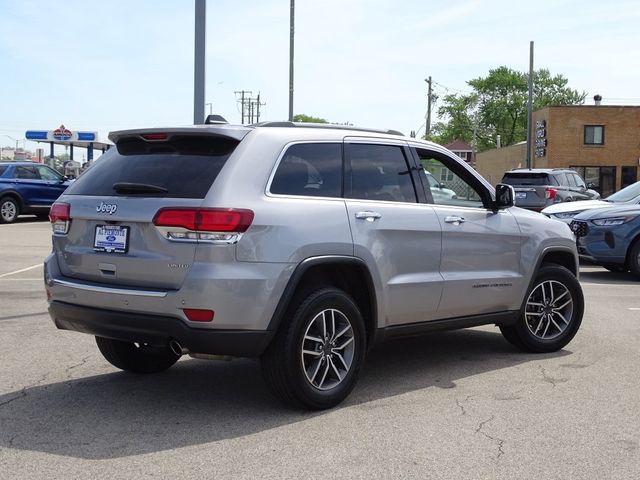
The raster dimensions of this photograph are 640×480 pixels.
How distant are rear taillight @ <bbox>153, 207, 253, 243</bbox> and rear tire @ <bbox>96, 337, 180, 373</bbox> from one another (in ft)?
5.22

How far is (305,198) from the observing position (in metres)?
5.12

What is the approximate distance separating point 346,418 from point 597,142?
47586 mm

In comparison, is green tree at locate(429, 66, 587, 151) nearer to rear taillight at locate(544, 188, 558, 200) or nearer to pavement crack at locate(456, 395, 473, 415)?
rear taillight at locate(544, 188, 558, 200)

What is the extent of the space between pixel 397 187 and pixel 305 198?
3.30 ft

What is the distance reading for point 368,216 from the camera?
5.43 metres

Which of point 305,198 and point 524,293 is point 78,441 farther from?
point 524,293

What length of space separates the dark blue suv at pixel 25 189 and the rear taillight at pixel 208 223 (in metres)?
20.0

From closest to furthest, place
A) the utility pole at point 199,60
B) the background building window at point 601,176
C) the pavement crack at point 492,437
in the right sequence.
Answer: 1. the pavement crack at point 492,437
2. the utility pole at point 199,60
3. the background building window at point 601,176

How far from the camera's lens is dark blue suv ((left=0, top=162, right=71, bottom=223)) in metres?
23.4

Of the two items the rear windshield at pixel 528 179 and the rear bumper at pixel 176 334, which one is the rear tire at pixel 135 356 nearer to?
the rear bumper at pixel 176 334

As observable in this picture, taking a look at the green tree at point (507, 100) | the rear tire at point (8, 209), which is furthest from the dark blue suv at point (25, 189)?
the green tree at point (507, 100)

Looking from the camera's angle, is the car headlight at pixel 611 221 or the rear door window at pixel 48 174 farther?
the rear door window at pixel 48 174

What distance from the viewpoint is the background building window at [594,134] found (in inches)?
1930

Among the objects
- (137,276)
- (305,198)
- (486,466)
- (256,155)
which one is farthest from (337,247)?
(486,466)
